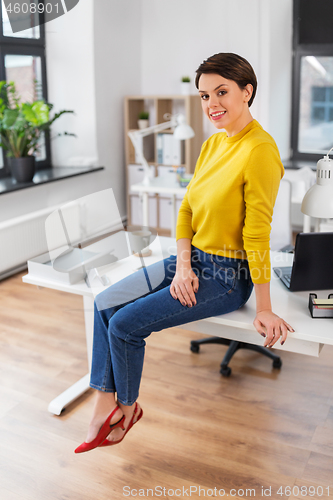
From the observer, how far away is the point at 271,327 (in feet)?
5.12

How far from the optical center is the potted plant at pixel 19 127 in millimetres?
3893

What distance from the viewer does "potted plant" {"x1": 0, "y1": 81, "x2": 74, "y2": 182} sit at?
389cm

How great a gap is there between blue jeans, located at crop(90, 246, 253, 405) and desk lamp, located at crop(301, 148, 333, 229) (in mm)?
297

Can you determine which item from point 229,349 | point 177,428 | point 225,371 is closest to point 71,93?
point 229,349

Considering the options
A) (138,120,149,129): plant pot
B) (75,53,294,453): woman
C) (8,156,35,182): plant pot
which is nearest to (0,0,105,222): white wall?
(8,156,35,182): plant pot

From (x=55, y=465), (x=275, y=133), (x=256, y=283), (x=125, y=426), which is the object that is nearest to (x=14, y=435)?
(x=55, y=465)

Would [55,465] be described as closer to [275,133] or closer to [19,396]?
[19,396]

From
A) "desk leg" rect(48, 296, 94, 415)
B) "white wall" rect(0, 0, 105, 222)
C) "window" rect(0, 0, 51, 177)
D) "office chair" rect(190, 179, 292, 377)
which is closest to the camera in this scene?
"desk leg" rect(48, 296, 94, 415)

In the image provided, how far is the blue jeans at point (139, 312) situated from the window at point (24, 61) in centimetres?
304

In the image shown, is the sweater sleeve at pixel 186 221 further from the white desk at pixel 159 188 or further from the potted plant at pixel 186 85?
the potted plant at pixel 186 85

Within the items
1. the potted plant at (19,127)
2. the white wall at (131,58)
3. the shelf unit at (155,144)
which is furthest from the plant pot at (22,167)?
the shelf unit at (155,144)

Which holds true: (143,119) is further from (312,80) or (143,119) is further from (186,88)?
(312,80)

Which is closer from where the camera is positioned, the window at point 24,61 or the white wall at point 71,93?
the window at point 24,61

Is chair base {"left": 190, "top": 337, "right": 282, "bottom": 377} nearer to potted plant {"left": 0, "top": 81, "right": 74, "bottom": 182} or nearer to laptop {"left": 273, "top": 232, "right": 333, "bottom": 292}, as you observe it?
laptop {"left": 273, "top": 232, "right": 333, "bottom": 292}
